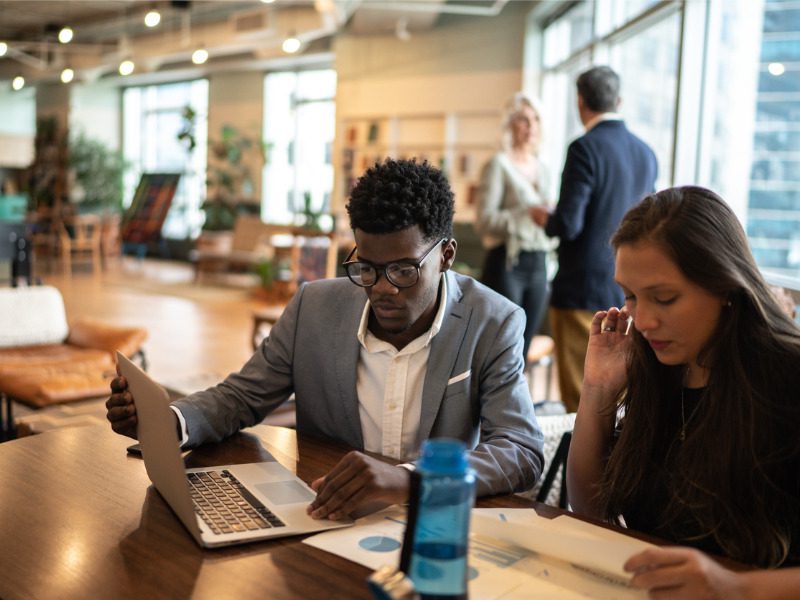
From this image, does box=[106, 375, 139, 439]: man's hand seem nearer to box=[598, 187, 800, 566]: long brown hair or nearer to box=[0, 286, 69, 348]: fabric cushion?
box=[598, 187, 800, 566]: long brown hair

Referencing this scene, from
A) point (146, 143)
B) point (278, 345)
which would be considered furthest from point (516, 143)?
point (146, 143)

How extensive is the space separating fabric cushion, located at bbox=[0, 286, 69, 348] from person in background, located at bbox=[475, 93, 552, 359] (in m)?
2.22

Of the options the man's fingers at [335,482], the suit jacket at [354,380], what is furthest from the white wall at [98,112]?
the man's fingers at [335,482]

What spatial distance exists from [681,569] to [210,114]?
13722mm

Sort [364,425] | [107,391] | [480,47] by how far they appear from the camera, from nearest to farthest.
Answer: [364,425], [107,391], [480,47]

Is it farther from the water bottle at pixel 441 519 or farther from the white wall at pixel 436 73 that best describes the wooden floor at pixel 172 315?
the water bottle at pixel 441 519

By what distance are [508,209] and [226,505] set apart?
2.96m

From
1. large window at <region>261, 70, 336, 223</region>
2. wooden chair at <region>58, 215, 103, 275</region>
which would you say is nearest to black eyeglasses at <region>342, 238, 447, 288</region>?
large window at <region>261, 70, 336, 223</region>

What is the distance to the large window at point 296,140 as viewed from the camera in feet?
40.3

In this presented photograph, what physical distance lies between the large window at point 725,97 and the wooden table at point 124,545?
237 centimetres

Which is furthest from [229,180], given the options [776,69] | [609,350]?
[609,350]

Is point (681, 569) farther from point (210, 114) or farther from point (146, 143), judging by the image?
point (146, 143)

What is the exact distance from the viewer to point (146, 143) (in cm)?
1577

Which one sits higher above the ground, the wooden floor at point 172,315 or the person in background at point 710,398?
the person in background at point 710,398
